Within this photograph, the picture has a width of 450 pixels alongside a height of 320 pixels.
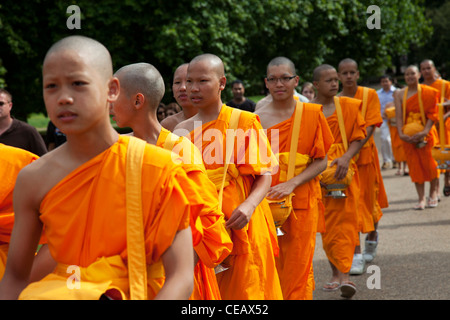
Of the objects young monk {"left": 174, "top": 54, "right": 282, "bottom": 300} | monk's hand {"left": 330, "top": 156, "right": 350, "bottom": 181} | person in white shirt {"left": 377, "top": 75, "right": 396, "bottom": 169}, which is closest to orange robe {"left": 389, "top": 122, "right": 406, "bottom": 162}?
person in white shirt {"left": 377, "top": 75, "right": 396, "bottom": 169}

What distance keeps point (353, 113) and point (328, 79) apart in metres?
0.62

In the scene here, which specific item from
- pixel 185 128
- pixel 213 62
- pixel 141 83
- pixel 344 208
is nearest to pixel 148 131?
pixel 141 83

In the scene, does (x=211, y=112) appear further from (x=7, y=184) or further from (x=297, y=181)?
(x=7, y=184)

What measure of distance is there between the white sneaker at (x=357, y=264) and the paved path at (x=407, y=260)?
0.07 m

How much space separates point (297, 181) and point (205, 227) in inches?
86.5

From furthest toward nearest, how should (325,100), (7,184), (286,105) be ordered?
(325,100) < (286,105) < (7,184)

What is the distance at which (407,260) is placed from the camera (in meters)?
8.24

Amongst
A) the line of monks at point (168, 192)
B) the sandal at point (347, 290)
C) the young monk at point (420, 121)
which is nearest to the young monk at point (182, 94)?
the line of monks at point (168, 192)

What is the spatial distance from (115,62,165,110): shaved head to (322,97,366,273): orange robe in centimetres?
377

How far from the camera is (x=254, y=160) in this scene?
187 inches

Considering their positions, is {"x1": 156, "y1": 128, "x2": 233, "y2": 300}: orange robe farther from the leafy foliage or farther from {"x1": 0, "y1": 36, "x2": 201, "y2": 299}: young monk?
the leafy foliage

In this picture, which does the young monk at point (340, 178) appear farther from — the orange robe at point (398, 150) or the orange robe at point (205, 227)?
the orange robe at point (398, 150)
